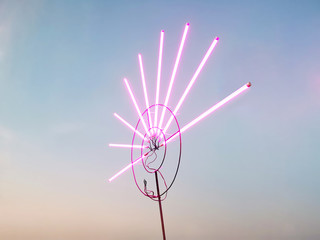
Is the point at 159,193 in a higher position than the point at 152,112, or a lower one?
lower

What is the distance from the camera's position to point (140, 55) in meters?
5.99

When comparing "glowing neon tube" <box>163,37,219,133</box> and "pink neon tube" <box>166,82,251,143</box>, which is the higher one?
"glowing neon tube" <box>163,37,219,133</box>

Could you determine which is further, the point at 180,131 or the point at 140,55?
the point at 140,55

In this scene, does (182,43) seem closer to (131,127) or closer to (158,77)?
(158,77)

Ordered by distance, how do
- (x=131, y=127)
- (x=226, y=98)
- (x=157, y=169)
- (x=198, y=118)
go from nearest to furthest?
1. (x=226, y=98)
2. (x=198, y=118)
3. (x=157, y=169)
4. (x=131, y=127)

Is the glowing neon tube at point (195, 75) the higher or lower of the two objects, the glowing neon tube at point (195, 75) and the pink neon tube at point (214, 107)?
the higher

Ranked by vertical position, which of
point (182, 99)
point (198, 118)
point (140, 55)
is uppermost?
point (140, 55)

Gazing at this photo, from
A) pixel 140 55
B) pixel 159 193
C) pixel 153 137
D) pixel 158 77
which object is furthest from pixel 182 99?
pixel 159 193

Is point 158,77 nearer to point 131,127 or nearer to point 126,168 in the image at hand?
point 131,127

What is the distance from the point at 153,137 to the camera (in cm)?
580

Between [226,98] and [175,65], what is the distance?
1398 millimetres

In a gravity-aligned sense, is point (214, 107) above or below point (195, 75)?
below

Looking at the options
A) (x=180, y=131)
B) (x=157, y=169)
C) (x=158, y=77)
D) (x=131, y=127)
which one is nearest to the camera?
(x=180, y=131)

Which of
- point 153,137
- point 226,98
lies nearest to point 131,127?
point 153,137
